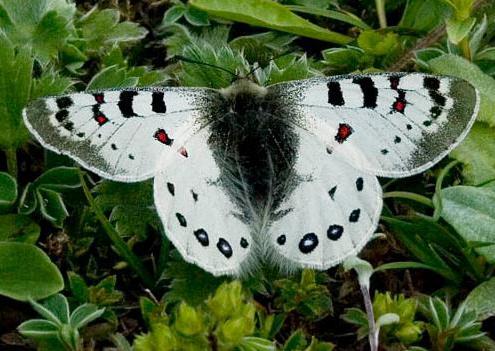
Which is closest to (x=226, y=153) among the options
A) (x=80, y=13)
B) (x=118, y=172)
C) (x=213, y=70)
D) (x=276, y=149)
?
(x=276, y=149)

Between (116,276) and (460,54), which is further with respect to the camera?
(460,54)

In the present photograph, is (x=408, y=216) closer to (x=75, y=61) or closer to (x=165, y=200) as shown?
(x=165, y=200)

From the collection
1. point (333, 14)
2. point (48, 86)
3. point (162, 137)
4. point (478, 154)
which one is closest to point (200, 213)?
point (162, 137)

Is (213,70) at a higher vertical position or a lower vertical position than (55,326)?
higher

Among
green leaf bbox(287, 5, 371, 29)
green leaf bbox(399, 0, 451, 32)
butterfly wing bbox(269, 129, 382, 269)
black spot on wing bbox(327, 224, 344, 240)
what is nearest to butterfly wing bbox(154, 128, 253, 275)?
butterfly wing bbox(269, 129, 382, 269)

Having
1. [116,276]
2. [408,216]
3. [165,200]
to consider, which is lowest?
[116,276]

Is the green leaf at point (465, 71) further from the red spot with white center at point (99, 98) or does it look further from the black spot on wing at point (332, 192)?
the red spot with white center at point (99, 98)

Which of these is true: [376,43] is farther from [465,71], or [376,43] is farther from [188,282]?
[188,282]

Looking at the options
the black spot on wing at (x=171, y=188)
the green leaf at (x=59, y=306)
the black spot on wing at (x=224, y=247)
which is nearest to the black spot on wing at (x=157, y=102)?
the black spot on wing at (x=171, y=188)
